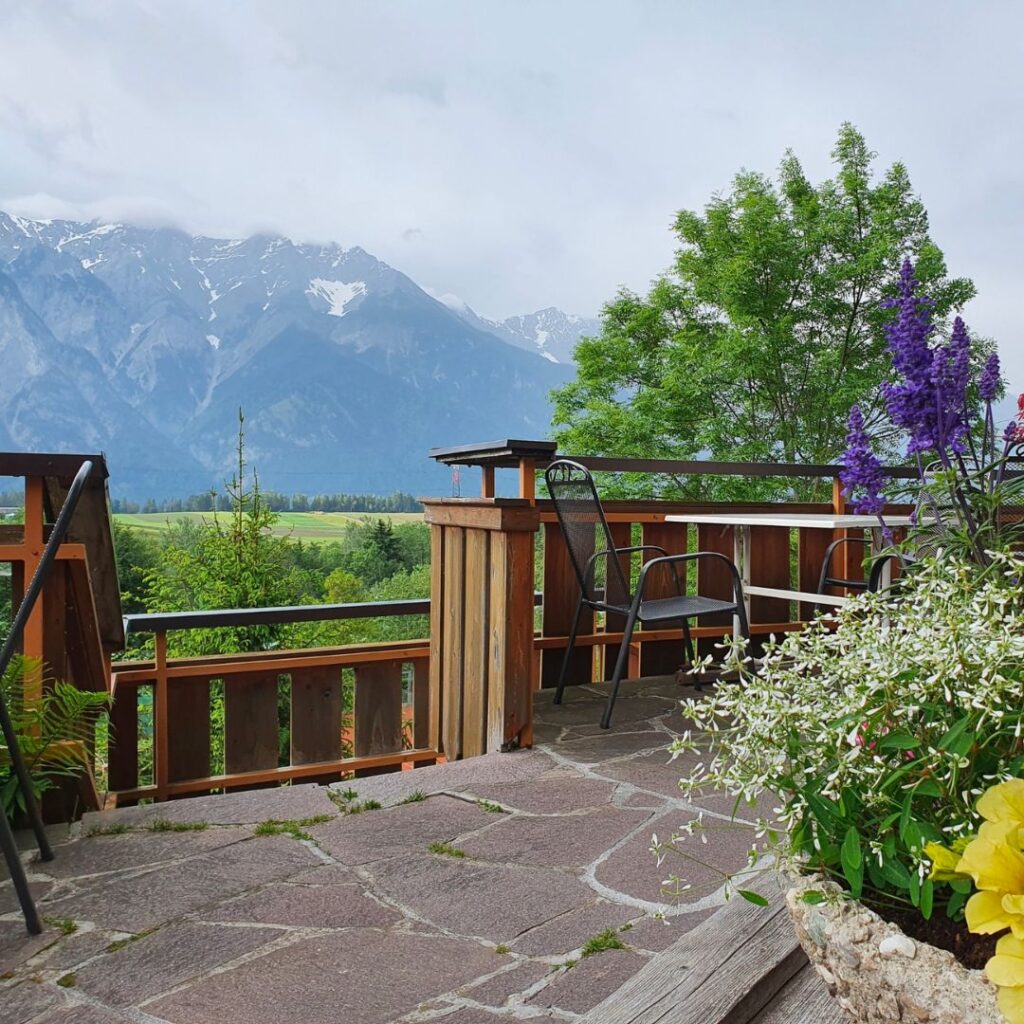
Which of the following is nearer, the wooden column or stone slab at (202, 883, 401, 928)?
stone slab at (202, 883, 401, 928)

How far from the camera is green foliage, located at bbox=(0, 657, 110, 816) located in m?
1.93

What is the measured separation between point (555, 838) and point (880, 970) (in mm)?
1460

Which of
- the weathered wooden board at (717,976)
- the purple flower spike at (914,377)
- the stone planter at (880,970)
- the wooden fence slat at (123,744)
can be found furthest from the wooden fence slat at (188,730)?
the stone planter at (880,970)

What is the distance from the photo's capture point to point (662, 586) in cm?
397

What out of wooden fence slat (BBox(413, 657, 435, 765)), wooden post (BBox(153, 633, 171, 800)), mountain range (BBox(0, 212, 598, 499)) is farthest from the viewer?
mountain range (BBox(0, 212, 598, 499))

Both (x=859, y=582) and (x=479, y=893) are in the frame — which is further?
(x=859, y=582)

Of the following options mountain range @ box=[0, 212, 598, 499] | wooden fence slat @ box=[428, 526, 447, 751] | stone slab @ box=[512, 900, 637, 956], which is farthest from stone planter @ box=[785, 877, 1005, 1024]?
mountain range @ box=[0, 212, 598, 499]

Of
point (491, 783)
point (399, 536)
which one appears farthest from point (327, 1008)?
point (399, 536)

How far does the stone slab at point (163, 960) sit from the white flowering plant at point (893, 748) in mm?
1050

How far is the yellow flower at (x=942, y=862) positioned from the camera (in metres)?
0.60

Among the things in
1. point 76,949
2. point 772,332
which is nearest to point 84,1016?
point 76,949

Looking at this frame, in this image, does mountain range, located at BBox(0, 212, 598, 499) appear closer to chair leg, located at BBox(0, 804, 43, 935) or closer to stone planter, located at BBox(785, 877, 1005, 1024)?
chair leg, located at BBox(0, 804, 43, 935)

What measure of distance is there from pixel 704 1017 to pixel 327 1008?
684mm

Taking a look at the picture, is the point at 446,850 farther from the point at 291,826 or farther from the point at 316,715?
the point at 316,715
